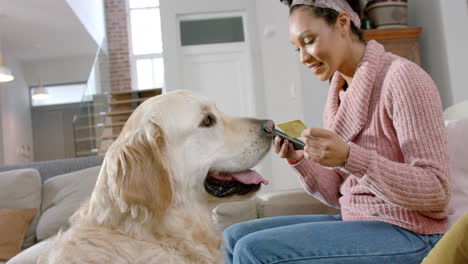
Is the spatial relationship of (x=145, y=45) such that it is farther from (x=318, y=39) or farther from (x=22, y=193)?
(x=318, y=39)

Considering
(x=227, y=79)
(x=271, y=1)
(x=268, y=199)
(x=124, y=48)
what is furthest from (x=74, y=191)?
(x=124, y=48)

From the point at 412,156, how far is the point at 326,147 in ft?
0.89

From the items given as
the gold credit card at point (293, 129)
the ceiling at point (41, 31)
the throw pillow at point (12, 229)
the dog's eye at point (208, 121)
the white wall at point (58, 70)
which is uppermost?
the ceiling at point (41, 31)

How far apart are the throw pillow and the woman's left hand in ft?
5.92

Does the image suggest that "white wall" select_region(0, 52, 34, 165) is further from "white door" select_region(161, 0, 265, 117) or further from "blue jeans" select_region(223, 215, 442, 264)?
"blue jeans" select_region(223, 215, 442, 264)

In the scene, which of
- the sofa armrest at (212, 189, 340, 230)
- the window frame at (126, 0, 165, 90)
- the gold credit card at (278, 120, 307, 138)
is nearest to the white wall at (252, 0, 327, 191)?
the sofa armrest at (212, 189, 340, 230)

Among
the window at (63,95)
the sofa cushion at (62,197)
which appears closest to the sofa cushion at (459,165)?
the sofa cushion at (62,197)

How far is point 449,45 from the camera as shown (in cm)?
265

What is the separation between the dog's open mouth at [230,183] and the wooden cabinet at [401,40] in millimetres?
1841

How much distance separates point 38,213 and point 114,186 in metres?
1.72

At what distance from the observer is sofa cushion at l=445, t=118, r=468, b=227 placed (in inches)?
51.0

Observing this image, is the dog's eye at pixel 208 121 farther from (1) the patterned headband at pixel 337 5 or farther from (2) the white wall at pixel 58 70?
(2) the white wall at pixel 58 70

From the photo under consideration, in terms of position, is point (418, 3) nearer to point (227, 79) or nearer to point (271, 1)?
point (271, 1)

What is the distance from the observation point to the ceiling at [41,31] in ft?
21.4
